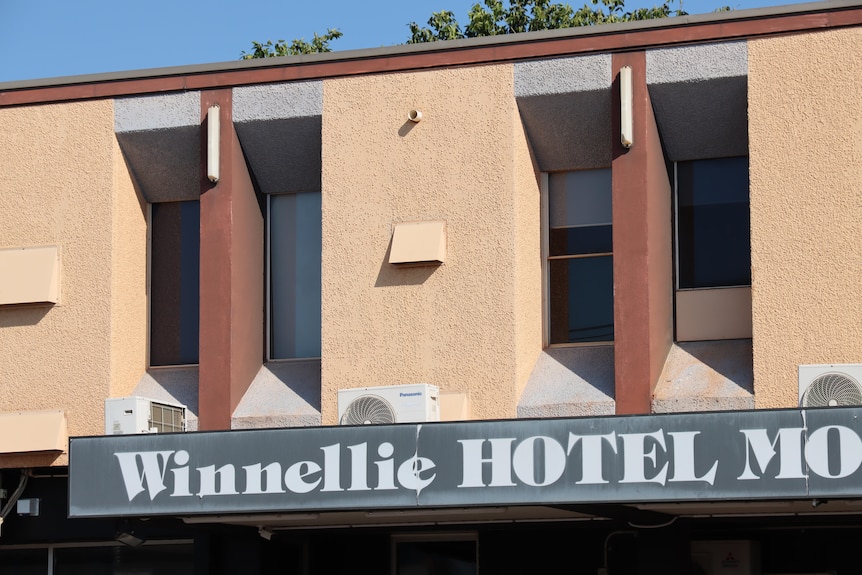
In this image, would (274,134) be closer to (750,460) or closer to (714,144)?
(714,144)

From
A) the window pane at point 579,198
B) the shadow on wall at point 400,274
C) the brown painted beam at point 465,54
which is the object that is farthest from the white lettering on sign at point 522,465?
the brown painted beam at point 465,54

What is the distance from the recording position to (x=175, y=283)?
60.8 ft

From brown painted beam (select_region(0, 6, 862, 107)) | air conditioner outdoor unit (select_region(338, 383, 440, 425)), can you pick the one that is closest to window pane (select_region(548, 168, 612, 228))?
brown painted beam (select_region(0, 6, 862, 107))

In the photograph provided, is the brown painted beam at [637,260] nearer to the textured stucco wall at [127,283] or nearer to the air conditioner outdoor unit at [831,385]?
the air conditioner outdoor unit at [831,385]

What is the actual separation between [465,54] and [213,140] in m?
2.99

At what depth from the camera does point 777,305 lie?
15.7 meters

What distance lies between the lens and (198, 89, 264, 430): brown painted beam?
17.2 metres

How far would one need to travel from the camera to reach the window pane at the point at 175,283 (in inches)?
724

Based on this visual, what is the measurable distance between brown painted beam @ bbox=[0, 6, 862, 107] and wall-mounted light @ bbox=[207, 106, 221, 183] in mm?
381

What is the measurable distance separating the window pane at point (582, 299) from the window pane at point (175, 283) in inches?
165

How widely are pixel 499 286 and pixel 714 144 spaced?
9.46 feet

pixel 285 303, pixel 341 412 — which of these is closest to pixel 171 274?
pixel 285 303

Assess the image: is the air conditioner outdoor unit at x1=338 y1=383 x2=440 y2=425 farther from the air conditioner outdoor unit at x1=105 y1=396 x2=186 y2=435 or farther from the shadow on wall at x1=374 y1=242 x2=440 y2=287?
the air conditioner outdoor unit at x1=105 y1=396 x2=186 y2=435

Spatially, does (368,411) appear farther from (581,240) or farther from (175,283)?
(175,283)
